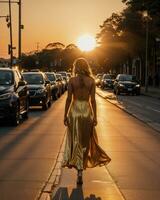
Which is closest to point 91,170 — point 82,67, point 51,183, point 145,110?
point 51,183

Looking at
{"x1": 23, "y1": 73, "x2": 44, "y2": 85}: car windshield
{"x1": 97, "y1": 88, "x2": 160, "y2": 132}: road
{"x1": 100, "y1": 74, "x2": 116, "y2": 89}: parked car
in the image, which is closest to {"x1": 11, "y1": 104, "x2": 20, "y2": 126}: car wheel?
{"x1": 97, "y1": 88, "x2": 160, "y2": 132}: road

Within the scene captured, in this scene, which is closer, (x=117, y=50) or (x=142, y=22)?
(x=142, y=22)

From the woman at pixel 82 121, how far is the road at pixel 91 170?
1.31ft

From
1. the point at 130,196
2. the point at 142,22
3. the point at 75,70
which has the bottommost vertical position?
the point at 130,196

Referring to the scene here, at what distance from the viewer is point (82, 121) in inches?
420

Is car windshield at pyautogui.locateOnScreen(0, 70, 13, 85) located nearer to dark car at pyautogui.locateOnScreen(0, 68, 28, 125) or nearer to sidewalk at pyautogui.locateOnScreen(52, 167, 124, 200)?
dark car at pyautogui.locateOnScreen(0, 68, 28, 125)

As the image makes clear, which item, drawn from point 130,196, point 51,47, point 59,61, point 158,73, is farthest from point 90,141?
point 51,47

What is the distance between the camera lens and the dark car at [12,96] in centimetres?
2180

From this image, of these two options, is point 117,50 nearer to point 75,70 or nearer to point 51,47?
point 75,70

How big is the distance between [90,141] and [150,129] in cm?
1082

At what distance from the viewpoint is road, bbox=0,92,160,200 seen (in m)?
9.92

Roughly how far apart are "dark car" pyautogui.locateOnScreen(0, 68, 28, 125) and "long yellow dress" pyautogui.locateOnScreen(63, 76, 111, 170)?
36.8ft

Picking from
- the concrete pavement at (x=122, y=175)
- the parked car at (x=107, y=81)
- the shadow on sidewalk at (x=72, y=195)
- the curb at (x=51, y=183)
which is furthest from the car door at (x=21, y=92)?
the parked car at (x=107, y=81)

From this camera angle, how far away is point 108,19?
10344cm
